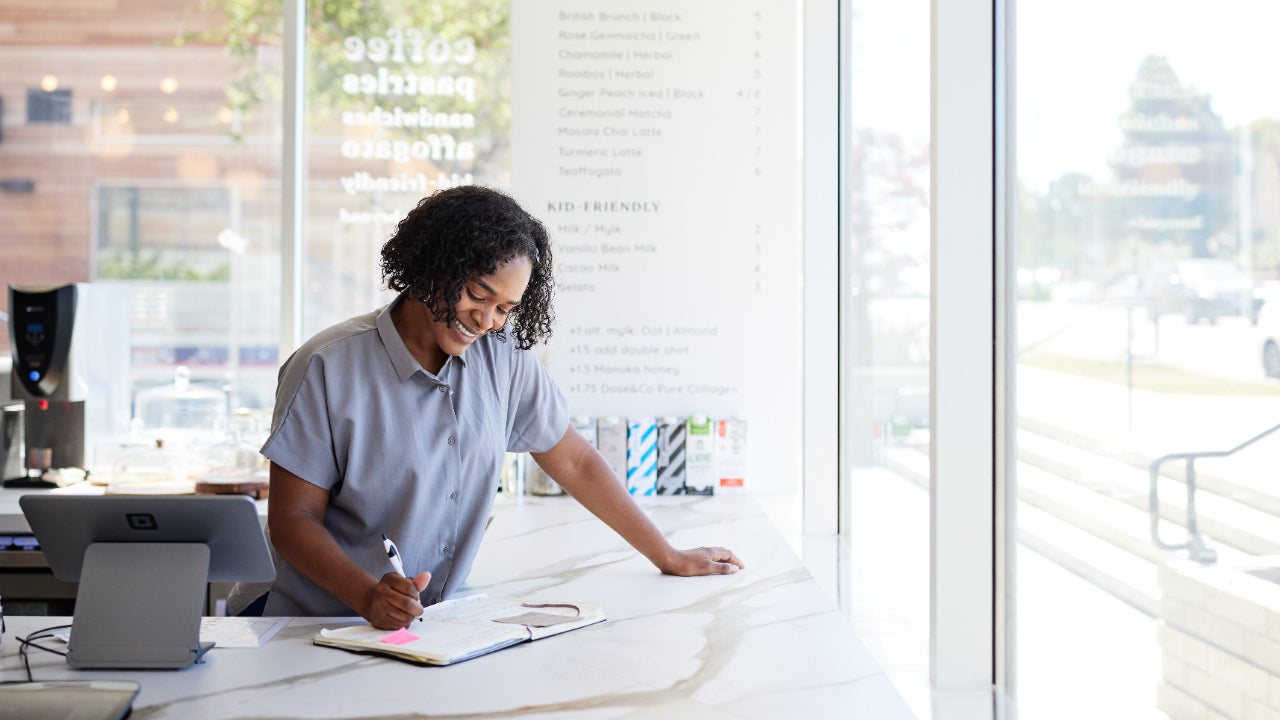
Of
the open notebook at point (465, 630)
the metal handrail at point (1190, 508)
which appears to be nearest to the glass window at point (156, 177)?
the open notebook at point (465, 630)

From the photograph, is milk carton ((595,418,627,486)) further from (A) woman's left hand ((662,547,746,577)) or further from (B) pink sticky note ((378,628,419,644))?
(B) pink sticky note ((378,628,419,644))

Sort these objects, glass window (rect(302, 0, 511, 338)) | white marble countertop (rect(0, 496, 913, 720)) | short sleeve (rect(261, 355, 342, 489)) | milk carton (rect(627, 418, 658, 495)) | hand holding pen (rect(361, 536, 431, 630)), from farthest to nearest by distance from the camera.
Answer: glass window (rect(302, 0, 511, 338)) < milk carton (rect(627, 418, 658, 495)) < short sleeve (rect(261, 355, 342, 489)) < hand holding pen (rect(361, 536, 431, 630)) < white marble countertop (rect(0, 496, 913, 720))

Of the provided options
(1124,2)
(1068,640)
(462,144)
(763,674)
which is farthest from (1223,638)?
(462,144)

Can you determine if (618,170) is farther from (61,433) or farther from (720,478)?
(61,433)

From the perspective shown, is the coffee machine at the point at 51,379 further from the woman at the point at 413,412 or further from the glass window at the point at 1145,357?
the glass window at the point at 1145,357

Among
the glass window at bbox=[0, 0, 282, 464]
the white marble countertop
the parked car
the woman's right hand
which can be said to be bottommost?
the white marble countertop

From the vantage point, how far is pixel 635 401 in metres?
3.62

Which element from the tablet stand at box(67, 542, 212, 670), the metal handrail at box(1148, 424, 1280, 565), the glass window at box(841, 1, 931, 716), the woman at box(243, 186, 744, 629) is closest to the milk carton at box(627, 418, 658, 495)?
the glass window at box(841, 1, 931, 716)

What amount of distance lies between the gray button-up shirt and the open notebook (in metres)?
0.18

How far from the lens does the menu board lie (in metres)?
3.59

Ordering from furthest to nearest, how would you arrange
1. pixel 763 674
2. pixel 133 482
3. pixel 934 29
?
1. pixel 133 482
2. pixel 934 29
3. pixel 763 674

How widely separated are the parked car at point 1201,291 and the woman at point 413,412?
1041 millimetres

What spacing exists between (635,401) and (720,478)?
0.36 m

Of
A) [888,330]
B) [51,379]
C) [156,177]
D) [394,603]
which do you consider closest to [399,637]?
[394,603]
